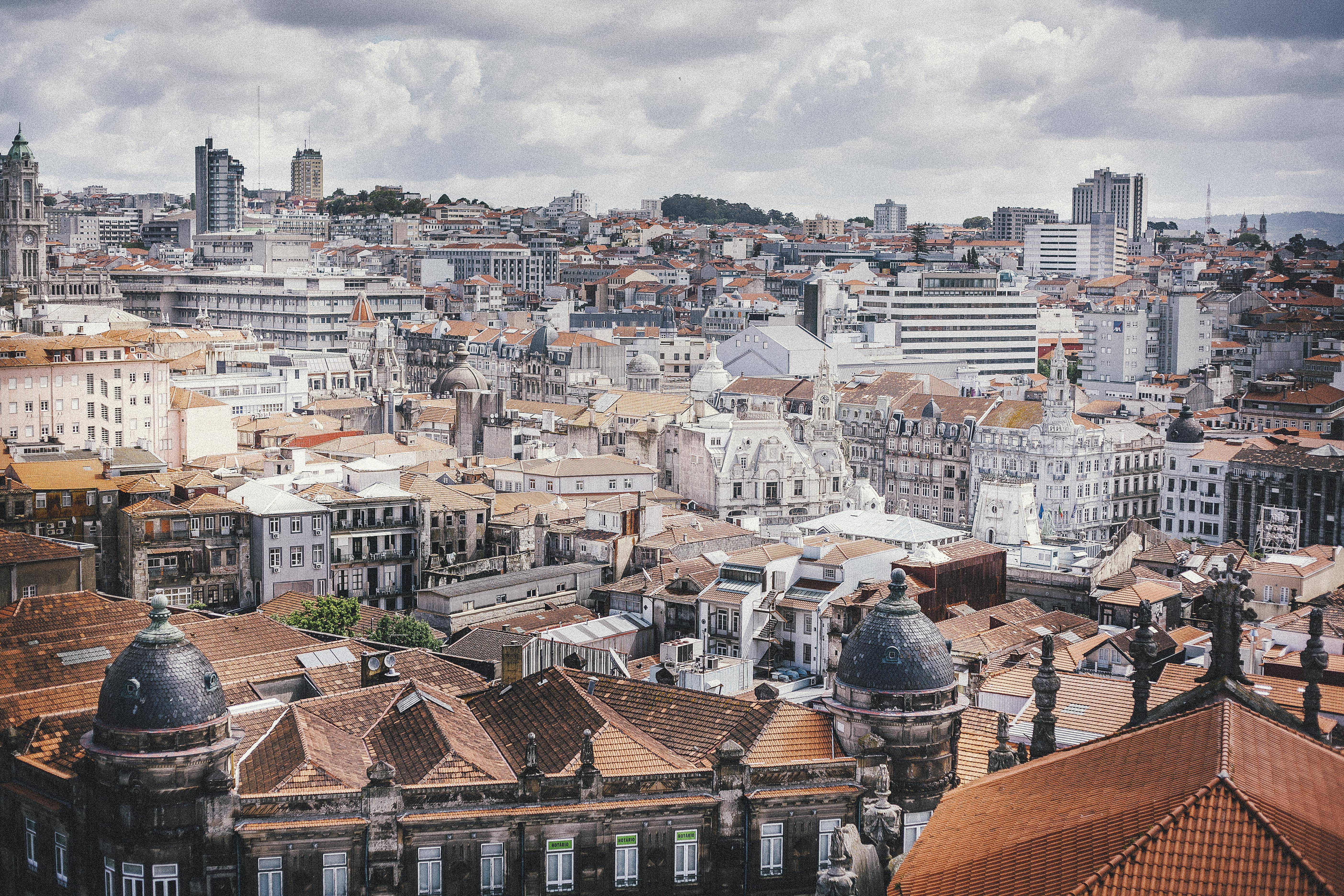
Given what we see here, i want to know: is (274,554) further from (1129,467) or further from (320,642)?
(1129,467)

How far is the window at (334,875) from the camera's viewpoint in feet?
96.7

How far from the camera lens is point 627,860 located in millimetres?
30656

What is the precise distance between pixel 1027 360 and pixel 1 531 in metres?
139

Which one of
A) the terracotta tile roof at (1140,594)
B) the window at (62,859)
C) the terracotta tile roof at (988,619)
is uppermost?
the window at (62,859)

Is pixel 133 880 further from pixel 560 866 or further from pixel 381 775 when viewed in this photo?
pixel 560 866

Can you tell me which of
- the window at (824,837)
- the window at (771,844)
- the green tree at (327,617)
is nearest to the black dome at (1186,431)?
the green tree at (327,617)

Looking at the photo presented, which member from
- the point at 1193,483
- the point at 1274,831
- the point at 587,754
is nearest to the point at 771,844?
the point at 587,754

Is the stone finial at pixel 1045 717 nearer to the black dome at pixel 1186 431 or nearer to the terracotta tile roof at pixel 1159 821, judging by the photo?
the terracotta tile roof at pixel 1159 821

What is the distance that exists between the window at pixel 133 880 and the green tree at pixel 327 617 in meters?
29.6

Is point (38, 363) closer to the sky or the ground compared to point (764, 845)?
closer to the sky

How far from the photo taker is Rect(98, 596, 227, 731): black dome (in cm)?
2897

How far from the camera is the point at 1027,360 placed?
17962 cm

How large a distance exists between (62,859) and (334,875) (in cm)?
639

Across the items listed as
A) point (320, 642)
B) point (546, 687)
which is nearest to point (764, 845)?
point (546, 687)
